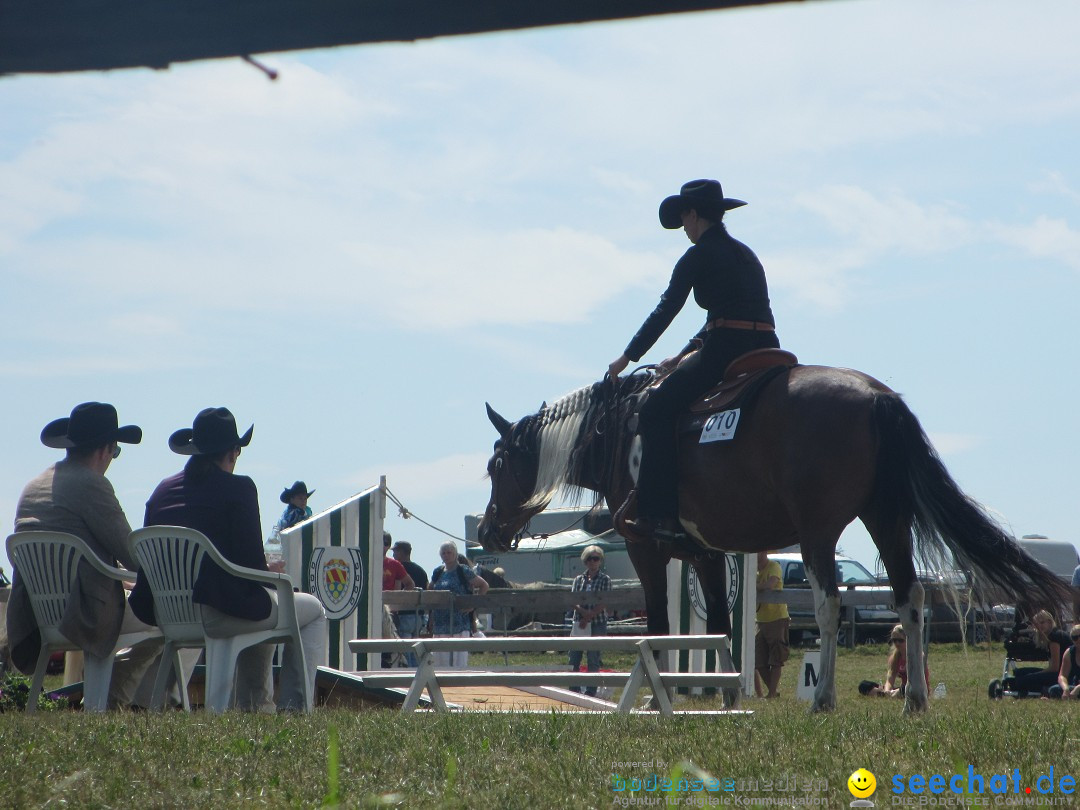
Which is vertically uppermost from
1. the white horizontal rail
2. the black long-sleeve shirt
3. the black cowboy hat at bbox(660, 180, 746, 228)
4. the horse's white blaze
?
the black cowboy hat at bbox(660, 180, 746, 228)

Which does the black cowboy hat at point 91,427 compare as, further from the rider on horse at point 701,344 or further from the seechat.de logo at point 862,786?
the seechat.de logo at point 862,786

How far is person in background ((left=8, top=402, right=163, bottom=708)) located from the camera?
20.7ft

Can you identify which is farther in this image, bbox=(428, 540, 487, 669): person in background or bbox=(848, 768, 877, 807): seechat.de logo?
bbox=(428, 540, 487, 669): person in background

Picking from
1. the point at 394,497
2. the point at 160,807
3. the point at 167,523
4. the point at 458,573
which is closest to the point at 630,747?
the point at 160,807

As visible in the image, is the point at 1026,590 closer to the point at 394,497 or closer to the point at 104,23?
the point at 104,23

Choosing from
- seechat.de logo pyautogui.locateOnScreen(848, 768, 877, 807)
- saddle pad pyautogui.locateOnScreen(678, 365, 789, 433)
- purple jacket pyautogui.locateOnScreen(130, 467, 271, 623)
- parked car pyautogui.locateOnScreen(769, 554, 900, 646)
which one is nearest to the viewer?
seechat.de logo pyautogui.locateOnScreen(848, 768, 877, 807)

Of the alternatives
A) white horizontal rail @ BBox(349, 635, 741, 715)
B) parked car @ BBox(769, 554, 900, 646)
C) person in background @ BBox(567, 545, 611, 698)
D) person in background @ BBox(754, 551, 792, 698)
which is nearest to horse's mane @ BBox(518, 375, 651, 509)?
white horizontal rail @ BBox(349, 635, 741, 715)

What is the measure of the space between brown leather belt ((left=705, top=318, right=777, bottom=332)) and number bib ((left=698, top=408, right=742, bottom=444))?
58 centimetres

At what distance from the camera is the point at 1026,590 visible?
19.2 ft

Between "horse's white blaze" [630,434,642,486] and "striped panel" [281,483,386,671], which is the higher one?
"horse's white blaze" [630,434,642,486]

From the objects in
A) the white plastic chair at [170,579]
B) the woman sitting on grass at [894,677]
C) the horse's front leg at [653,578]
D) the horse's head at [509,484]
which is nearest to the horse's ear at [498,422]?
the horse's head at [509,484]

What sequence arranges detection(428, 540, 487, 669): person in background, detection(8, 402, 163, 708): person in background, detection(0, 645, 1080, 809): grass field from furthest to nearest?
detection(428, 540, 487, 669): person in background < detection(8, 402, 163, 708): person in background < detection(0, 645, 1080, 809): grass field

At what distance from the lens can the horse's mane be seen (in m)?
8.23

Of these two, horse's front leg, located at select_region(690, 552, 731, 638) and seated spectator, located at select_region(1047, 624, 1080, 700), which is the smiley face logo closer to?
horse's front leg, located at select_region(690, 552, 731, 638)
